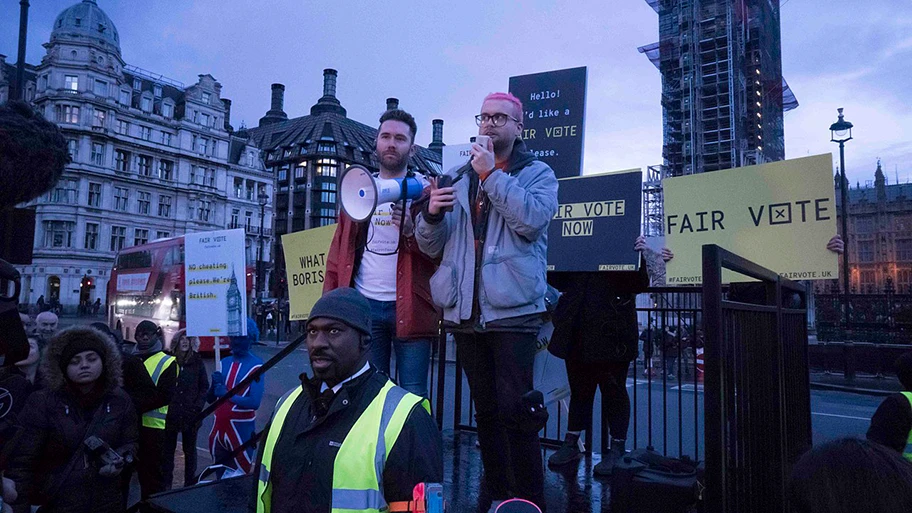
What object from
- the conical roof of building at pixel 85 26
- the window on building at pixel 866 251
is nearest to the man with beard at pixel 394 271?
the conical roof of building at pixel 85 26

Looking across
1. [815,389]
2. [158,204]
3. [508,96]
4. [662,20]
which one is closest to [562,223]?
[508,96]

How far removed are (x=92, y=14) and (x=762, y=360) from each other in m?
65.6

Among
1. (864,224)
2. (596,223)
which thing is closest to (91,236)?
(596,223)

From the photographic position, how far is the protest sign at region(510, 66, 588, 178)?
5.67 meters

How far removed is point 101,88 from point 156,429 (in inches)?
2266

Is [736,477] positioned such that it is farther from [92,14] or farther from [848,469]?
[92,14]

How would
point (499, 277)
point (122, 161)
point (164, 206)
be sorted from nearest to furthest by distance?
1. point (499, 277)
2. point (122, 161)
3. point (164, 206)

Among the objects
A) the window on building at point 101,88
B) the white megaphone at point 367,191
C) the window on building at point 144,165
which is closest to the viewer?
the white megaphone at point 367,191

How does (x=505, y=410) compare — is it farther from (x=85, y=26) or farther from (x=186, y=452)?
(x=85, y=26)

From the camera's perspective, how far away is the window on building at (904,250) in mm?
73562

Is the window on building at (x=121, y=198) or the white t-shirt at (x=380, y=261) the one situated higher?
the window on building at (x=121, y=198)

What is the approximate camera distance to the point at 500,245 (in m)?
3.11

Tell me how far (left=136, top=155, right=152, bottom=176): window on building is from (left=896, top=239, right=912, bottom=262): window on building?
83.5m

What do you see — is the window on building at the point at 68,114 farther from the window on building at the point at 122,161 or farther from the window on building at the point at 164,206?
the window on building at the point at 164,206
